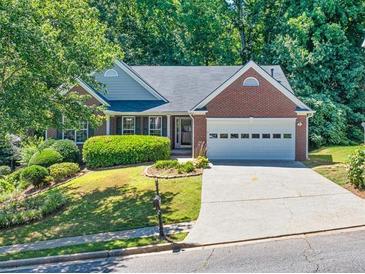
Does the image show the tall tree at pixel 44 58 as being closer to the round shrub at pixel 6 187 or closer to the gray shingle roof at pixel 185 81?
the round shrub at pixel 6 187

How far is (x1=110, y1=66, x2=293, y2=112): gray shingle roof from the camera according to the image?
2536 cm

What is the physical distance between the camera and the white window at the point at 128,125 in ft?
84.6

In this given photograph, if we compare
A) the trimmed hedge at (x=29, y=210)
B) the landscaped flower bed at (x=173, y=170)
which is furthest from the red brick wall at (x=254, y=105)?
the trimmed hedge at (x=29, y=210)

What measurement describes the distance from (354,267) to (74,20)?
1342 centimetres

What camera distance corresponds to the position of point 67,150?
74.0 feet

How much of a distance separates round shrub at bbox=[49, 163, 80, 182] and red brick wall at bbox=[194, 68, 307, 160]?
22.8ft

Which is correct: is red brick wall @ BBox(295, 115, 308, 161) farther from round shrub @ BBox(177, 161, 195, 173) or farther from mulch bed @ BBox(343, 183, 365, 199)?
round shrub @ BBox(177, 161, 195, 173)

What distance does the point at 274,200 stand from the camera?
43.3 ft

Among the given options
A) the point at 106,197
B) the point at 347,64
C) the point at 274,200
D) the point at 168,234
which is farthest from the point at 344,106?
the point at 168,234

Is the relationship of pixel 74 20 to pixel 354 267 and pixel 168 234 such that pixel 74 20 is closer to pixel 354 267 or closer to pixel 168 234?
pixel 168 234

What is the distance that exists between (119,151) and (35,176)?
448 centimetres

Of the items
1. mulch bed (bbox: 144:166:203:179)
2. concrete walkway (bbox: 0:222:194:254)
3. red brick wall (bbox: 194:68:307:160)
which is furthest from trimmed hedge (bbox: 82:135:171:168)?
concrete walkway (bbox: 0:222:194:254)

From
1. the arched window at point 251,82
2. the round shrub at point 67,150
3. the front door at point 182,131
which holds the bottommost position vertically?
the round shrub at point 67,150

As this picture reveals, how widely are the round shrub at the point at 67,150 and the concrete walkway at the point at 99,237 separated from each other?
40.0 ft
